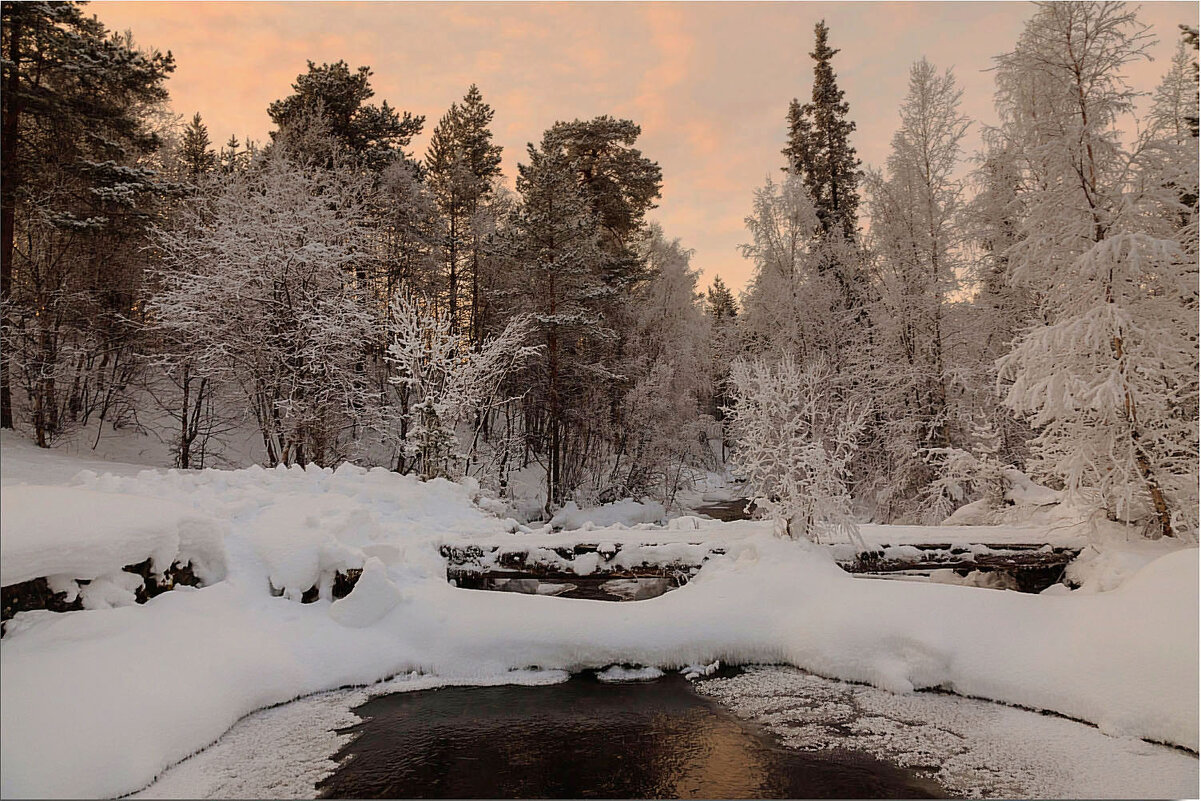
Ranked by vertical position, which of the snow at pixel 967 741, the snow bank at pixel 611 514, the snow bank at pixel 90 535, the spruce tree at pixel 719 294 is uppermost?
the spruce tree at pixel 719 294

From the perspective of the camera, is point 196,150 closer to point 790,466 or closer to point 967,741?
point 790,466

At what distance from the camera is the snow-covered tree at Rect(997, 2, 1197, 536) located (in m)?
7.57

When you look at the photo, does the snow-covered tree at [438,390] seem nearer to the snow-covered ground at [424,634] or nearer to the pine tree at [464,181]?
the snow-covered ground at [424,634]

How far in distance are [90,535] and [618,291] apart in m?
16.8

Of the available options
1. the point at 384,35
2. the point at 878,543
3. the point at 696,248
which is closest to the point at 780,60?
the point at 384,35

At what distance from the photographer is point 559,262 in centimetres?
1847

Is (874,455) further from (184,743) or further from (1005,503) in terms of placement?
(184,743)

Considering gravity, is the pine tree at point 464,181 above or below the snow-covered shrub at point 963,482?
above

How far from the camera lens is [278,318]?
14648 mm

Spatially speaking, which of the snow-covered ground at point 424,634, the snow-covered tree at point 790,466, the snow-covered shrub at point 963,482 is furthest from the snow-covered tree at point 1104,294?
the snow-covered tree at point 790,466

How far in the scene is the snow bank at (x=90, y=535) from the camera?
452 cm

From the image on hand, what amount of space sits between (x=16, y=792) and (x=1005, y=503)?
13051 mm

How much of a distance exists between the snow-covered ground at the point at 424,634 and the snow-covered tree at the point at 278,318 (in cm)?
559

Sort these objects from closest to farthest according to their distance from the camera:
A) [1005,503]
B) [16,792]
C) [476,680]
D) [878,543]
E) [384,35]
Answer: [16,792]
[476,680]
[878,543]
[384,35]
[1005,503]
